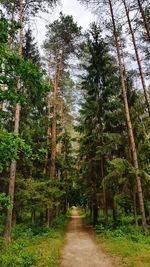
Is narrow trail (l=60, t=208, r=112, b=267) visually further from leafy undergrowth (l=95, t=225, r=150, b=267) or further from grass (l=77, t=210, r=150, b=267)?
leafy undergrowth (l=95, t=225, r=150, b=267)

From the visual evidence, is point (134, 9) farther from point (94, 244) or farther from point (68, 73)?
point (94, 244)

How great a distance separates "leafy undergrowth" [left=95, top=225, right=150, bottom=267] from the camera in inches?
353

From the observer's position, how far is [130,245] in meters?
11.2

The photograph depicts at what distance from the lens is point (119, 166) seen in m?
14.9

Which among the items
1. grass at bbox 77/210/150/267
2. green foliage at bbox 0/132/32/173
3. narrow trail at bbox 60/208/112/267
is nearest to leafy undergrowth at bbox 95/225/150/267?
grass at bbox 77/210/150/267

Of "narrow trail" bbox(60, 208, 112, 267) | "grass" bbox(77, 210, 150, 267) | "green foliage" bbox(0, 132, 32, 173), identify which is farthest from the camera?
"narrow trail" bbox(60, 208, 112, 267)

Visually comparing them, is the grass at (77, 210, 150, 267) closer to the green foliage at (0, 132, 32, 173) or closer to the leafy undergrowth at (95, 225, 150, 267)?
the leafy undergrowth at (95, 225, 150, 267)

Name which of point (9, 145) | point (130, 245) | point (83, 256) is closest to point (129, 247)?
point (130, 245)

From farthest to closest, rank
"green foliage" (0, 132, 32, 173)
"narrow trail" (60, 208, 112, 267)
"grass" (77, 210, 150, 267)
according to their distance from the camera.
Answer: "narrow trail" (60, 208, 112, 267) < "grass" (77, 210, 150, 267) < "green foliage" (0, 132, 32, 173)

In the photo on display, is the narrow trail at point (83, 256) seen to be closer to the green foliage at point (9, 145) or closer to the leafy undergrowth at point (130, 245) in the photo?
the leafy undergrowth at point (130, 245)

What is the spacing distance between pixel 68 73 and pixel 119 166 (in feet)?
33.5

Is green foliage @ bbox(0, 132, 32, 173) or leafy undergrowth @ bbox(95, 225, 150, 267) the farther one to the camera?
leafy undergrowth @ bbox(95, 225, 150, 267)

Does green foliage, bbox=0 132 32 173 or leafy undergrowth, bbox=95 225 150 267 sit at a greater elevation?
green foliage, bbox=0 132 32 173

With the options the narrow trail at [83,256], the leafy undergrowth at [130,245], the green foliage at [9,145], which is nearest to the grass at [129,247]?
the leafy undergrowth at [130,245]
